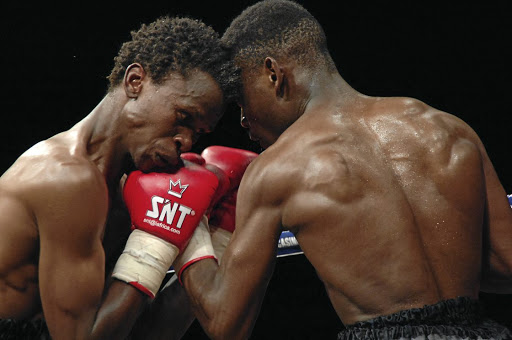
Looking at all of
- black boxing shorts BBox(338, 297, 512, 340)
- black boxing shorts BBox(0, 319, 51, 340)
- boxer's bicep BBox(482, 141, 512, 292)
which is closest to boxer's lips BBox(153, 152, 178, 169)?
black boxing shorts BBox(0, 319, 51, 340)

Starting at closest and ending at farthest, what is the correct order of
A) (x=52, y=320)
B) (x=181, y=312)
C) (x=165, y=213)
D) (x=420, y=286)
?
(x=420, y=286) < (x=52, y=320) < (x=165, y=213) < (x=181, y=312)

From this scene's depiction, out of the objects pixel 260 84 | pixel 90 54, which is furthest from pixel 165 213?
pixel 90 54

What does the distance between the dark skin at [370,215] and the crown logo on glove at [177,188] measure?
268mm

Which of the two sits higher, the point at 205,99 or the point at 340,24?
the point at 205,99

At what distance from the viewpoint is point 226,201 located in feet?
7.33

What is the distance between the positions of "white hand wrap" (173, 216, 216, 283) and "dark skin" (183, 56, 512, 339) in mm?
69

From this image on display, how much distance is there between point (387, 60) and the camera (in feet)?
13.8

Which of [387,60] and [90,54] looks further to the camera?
[387,60]

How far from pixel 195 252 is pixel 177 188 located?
0.21 metres

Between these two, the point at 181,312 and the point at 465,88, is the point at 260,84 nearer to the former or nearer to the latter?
the point at 181,312

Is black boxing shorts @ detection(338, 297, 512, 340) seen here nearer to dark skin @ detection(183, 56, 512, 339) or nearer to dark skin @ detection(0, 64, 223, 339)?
dark skin @ detection(183, 56, 512, 339)

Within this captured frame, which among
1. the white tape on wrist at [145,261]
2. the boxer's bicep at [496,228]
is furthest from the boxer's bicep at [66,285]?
the boxer's bicep at [496,228]


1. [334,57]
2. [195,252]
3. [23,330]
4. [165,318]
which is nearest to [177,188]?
[195,252]

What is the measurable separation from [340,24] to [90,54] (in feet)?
5.41
